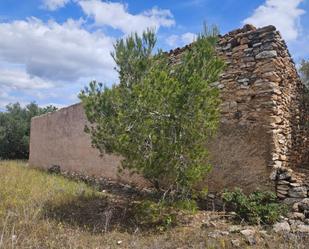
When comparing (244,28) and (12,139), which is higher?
(244,28)

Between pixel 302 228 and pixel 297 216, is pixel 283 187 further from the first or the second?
pixel 302 228

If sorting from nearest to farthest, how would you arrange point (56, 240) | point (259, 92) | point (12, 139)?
1. point (56, 240)
2. point (259, 92)
3. point (12, 139)

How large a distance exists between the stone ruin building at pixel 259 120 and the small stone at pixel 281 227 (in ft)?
2.45

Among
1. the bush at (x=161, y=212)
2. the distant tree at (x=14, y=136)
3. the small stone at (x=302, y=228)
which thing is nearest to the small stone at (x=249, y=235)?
the small stone at (x=302, y=228)

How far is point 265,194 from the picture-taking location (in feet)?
19.0

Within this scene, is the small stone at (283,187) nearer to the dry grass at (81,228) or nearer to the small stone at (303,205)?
the small stone at (303,205)

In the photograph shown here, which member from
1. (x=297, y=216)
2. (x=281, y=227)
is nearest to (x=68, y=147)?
(x=297, y=216)

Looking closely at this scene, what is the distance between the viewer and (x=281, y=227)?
194 inches

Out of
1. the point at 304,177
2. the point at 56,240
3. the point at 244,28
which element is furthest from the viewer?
the point at 244,28

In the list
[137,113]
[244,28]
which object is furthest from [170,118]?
[244,28]

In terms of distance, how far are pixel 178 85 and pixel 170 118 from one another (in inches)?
21.6

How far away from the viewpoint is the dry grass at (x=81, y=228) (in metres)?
4.36

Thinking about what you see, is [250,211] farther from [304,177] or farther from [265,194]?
[304,177]

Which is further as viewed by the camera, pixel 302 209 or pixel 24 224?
pixel 302 209
